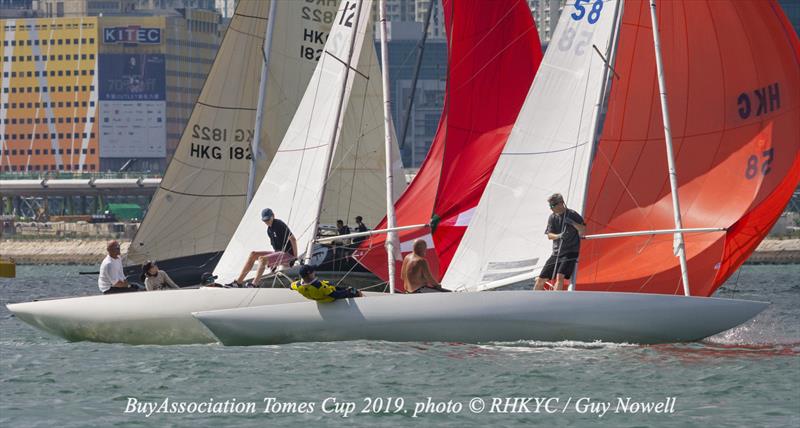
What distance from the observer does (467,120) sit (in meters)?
22.8

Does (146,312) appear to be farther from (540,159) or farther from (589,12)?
(589,12)

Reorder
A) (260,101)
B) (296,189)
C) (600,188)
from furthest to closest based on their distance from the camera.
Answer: (260,101) < (296,189) < (600,188)

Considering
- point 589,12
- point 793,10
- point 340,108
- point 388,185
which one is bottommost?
point 388,185

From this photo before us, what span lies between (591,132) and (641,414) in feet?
18.5

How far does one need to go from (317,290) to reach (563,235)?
2892 mm

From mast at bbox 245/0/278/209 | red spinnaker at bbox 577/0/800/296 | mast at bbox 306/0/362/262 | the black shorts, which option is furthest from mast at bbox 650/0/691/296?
mast at bbox 245/0/278/209

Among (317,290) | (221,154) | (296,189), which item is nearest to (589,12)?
(296,189)

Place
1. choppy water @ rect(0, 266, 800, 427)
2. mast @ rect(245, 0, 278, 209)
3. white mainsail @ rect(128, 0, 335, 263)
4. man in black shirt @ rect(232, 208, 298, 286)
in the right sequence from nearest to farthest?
choppy water @ rect(0, 266, 800, 427) < man in black shirt @ rect(232, 208, 298, 286) < mast @ rect(245, 0, 278, 209) < white mainsail @ rect(128, 0, 335, 263)

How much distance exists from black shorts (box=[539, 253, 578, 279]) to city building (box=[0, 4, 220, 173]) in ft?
549

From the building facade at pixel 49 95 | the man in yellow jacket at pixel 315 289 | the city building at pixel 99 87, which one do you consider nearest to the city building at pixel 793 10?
the city building at pixel 99 87

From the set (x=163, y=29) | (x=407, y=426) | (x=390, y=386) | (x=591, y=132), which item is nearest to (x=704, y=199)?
(x=591, y=132)

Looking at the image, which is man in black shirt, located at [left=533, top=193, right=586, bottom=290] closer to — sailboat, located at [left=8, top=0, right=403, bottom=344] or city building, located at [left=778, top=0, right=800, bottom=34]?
sailboat, located at [left=8, top=0, right=403, bottom=344]

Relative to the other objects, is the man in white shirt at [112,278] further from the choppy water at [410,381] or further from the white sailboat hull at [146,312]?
the choppy water at [410,381]

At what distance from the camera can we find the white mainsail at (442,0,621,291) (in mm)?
19953
